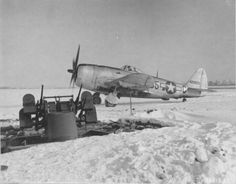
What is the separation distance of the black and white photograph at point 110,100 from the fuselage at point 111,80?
0.06 m

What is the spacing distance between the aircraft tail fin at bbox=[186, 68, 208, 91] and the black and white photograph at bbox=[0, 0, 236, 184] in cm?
8

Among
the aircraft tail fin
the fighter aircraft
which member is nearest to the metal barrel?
the fighter aircraft

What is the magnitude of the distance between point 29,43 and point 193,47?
8888 mm

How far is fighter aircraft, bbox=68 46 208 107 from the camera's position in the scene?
1346cm

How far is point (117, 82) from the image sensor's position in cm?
1405

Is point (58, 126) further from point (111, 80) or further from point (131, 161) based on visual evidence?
point (111, 80)

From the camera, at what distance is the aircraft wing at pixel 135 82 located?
44.9 feet

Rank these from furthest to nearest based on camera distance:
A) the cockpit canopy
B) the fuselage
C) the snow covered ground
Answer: the cockpit canopy
the fuselage
the snow covered ground

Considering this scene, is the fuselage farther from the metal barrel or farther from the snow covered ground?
the snow covered ground

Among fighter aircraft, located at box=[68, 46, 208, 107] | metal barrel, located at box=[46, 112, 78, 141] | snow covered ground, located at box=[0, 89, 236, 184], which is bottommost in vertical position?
snow covered ground, located at box=[0, 89, 236, 184]

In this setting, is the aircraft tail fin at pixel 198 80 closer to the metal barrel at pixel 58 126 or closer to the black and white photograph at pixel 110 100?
the black and white photograph at pixel 110 100

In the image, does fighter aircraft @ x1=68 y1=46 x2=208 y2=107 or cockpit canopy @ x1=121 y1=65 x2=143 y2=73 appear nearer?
fighter aircraft @ x1=68 y1=46 x2=208 y2=107

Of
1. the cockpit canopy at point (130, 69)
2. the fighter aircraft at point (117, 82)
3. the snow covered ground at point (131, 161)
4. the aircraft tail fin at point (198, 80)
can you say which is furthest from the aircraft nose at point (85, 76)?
the snow covered ground at point (131, 161)

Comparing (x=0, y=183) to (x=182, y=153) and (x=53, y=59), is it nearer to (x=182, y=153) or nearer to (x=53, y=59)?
(x=182, y=153)
